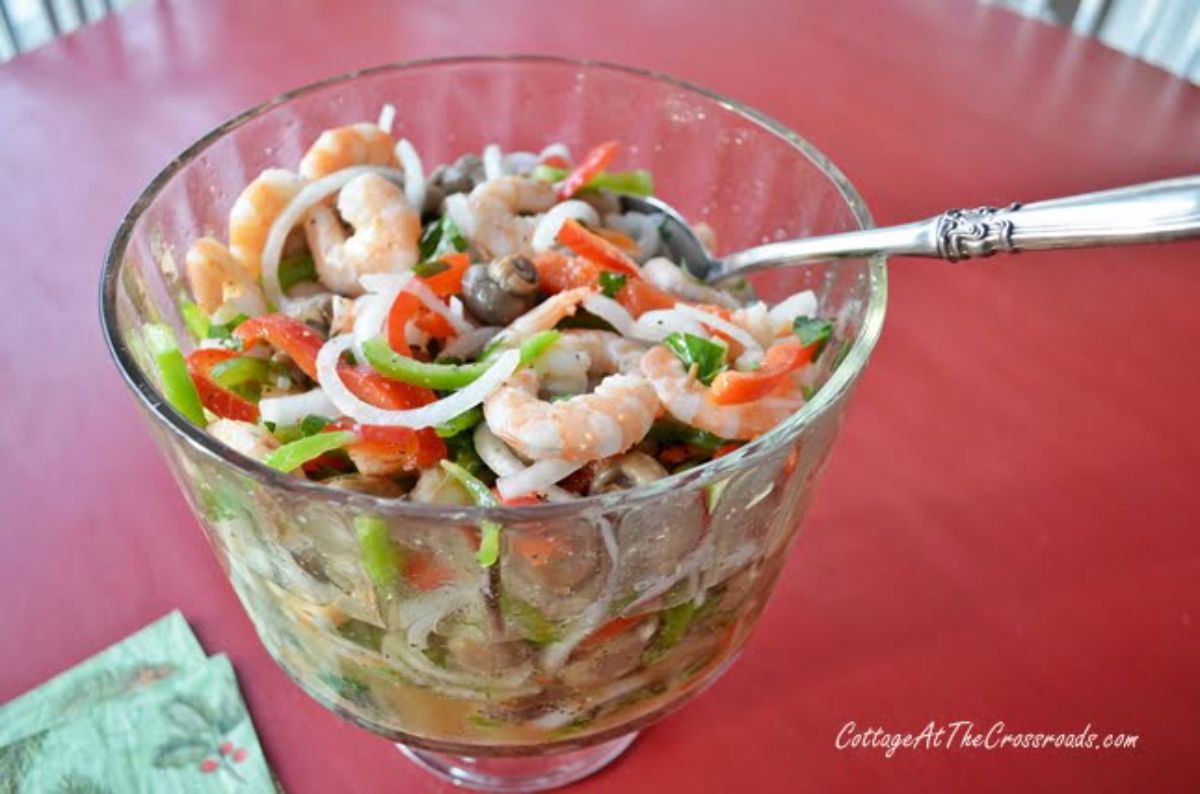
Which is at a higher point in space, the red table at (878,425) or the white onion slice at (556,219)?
the white onion slice at (556,219)

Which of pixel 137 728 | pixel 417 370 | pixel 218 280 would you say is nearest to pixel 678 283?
pixel 417 370

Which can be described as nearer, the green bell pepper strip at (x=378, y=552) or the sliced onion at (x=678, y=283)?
the green bell pepper strip at (x=378, y=552)

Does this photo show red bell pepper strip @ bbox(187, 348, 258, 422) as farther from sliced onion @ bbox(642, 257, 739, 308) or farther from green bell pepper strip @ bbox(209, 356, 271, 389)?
sliced onion @ bbox(642, 257, 739, 308)

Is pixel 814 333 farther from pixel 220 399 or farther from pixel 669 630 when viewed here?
pixel 220 399

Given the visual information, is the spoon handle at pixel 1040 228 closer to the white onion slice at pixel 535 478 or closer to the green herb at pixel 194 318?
the white onion slice at pixel 535 478

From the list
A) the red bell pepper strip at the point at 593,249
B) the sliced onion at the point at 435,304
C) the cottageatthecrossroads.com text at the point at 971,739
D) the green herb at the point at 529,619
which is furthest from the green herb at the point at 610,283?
the cottageatthecrossroads.com text at the point at 971,739

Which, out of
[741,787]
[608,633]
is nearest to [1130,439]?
[741,787]

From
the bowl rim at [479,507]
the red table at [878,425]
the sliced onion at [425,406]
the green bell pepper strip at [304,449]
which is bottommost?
the red table at [878,425]

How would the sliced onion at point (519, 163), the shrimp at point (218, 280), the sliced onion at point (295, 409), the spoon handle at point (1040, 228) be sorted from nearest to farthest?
the spoon handle at point (1040, 228) → the sliced onion at point (295, 409) → the shrimp at point (218, 280) → the sliced onion at point (519, 163)
